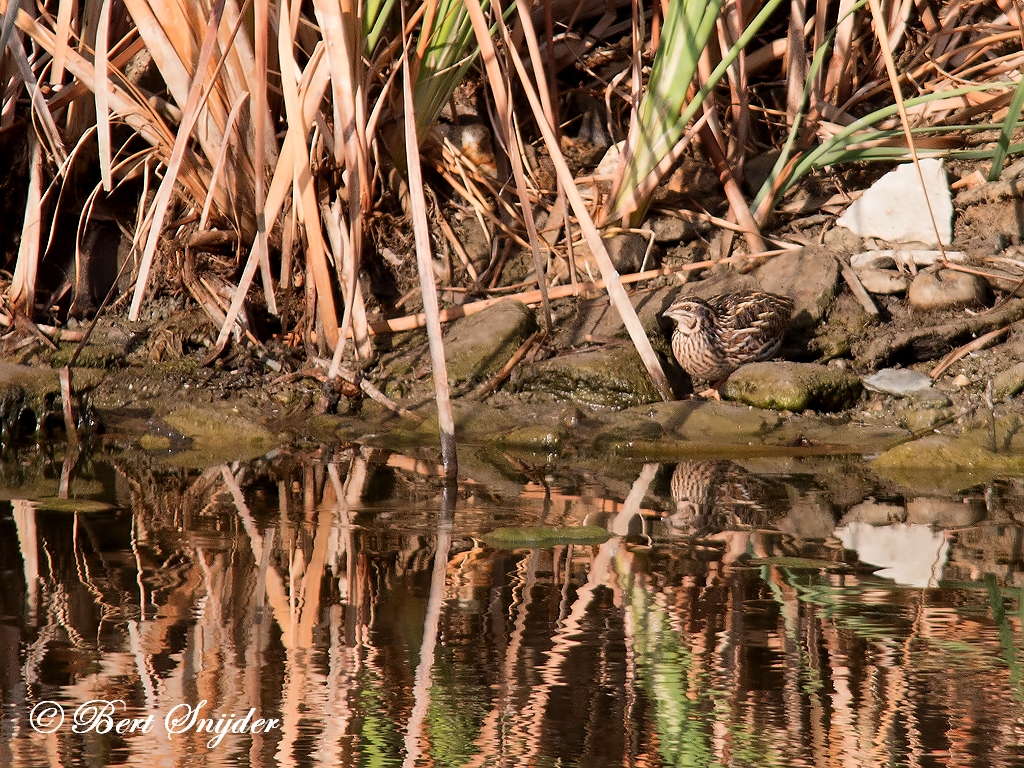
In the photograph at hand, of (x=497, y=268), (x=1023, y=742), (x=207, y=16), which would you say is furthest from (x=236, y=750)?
(x=497, y=268)

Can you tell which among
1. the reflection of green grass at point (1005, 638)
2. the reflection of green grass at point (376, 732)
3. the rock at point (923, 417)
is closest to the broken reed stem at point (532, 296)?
the rock at point (923, 417)

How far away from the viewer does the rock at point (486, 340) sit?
541cm

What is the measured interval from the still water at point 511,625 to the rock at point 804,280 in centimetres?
183

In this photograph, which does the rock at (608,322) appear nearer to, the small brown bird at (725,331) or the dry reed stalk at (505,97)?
the small brown bird at (725,331)

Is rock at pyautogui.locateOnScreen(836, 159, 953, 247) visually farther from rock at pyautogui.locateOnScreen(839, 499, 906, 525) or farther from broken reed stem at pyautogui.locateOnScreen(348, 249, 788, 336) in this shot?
rock at pyautogui.locateOnScreen(839, 499, 906, 525)

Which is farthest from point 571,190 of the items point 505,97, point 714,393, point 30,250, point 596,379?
point 30,250

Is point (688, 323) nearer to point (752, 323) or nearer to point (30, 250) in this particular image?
point (752, 323)

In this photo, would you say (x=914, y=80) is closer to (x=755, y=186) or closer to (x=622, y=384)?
(x=755, y=186)

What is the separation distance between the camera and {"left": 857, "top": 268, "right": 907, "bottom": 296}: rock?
18.8 ft

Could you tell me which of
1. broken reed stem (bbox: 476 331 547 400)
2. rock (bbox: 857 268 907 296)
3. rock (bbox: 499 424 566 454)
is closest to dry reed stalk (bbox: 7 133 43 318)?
broken reed stem (bbox: 476 331 547 400)

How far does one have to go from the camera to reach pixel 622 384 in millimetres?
5250

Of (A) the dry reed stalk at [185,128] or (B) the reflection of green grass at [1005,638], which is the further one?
(A) the dry reed stalk at [185,128]

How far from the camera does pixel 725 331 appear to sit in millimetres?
5320

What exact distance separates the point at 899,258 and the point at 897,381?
91cm
